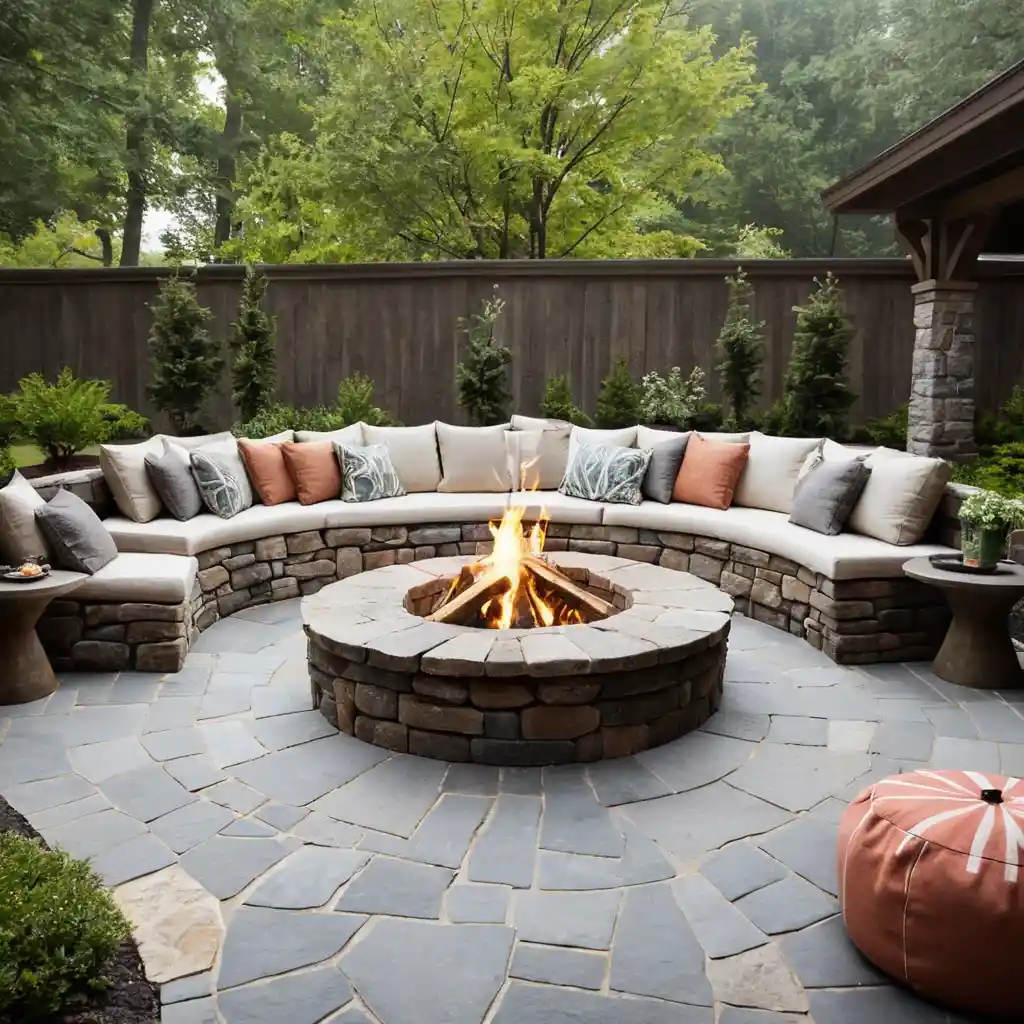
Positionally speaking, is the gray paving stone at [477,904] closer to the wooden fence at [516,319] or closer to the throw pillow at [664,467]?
the throw pillow at [664,467]

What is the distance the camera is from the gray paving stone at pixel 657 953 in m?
2.10

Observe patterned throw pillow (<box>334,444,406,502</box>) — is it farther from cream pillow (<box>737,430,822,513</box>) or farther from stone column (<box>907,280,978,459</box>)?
stone column (<box>907,280,978,459</box>)

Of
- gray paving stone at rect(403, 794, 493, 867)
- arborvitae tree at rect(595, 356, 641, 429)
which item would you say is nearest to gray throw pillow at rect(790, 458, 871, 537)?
gray paving stone at rect(403, 794, 493, 867)

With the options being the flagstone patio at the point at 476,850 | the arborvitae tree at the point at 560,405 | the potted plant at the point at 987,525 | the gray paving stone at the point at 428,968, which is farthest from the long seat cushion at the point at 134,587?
the arborvitae tree at the point at 560,405

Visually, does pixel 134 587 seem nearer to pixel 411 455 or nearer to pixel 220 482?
pixel 220 482

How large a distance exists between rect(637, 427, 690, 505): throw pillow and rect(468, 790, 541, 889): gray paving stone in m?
3.29

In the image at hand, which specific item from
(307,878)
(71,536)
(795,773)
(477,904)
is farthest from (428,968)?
(71,536)

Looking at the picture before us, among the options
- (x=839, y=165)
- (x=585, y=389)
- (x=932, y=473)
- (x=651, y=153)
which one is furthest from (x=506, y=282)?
(x=839, y=165)

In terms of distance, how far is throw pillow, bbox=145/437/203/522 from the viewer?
5.23 metres

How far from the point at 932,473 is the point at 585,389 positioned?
485 centimetres

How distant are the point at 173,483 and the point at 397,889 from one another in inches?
135

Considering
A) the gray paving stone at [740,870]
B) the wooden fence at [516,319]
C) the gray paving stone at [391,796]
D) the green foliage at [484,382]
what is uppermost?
the wooden fence at [516,319]

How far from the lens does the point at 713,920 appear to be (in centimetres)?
238

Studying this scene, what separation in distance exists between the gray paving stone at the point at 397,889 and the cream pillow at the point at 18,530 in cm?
252
